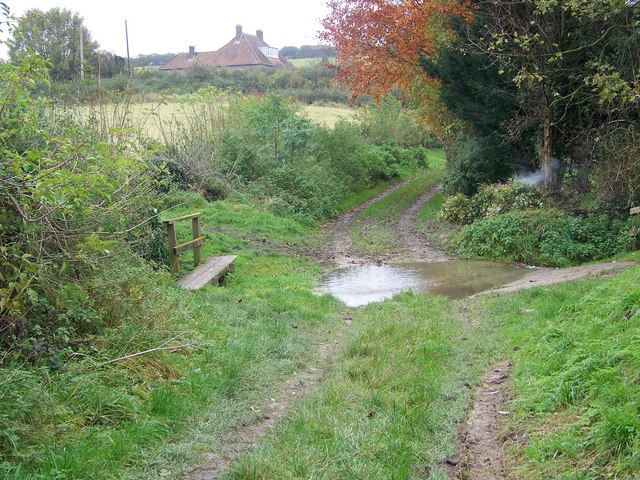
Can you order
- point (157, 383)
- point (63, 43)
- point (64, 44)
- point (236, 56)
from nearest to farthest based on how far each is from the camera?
1. point (157, 383)
2. point (64, 44)
3. point (63, 43)
4. point (236, 56)

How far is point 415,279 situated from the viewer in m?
13.4

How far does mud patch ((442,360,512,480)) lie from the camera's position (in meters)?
4.66

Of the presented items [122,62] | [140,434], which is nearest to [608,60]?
[140,434]

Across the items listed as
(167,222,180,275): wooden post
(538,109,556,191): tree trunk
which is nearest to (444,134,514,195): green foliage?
(538,109,556,191): tree trunk

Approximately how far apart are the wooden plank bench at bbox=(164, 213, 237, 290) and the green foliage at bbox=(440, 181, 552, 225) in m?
9.25

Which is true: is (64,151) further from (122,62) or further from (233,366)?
(122,62)

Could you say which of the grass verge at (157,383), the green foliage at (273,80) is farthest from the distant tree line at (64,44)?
the green foliage at (273,80)

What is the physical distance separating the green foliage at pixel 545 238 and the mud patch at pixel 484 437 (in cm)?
901

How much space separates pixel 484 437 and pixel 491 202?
14901 mm

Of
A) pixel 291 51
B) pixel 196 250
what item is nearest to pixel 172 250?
pixel 196 250

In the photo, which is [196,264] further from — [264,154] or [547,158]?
[264,154]

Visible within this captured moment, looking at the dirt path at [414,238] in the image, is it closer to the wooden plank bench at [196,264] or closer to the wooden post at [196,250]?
the wooden plank bench at [196,264]

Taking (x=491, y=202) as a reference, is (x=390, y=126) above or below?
above

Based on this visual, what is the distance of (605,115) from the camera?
56.5ft
